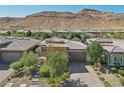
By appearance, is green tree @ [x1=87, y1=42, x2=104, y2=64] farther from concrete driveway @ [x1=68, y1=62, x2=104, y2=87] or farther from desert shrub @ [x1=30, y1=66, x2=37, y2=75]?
→ desert shrub @ [x1=30, y1=66, x2=37, y2=75]

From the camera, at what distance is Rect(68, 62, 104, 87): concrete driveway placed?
11688 millimetres

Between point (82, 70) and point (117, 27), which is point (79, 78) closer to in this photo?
point (82, 70)

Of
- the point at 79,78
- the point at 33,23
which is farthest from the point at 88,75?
the point at 33,23

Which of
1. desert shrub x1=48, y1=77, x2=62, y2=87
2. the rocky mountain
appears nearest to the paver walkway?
desert shrub x1=48, y1=77, x2=62, y2=87

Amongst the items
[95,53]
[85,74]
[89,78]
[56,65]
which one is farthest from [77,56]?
[56,65]

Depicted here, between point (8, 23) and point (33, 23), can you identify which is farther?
point (33, 23)

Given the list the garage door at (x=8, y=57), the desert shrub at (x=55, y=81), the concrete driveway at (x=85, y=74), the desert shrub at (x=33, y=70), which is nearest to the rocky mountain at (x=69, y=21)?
the garage door at (x=8, y=57)

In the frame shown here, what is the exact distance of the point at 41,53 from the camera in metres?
16.8

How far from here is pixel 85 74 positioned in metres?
13.4

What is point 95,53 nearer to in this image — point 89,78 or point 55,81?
point 89,78
